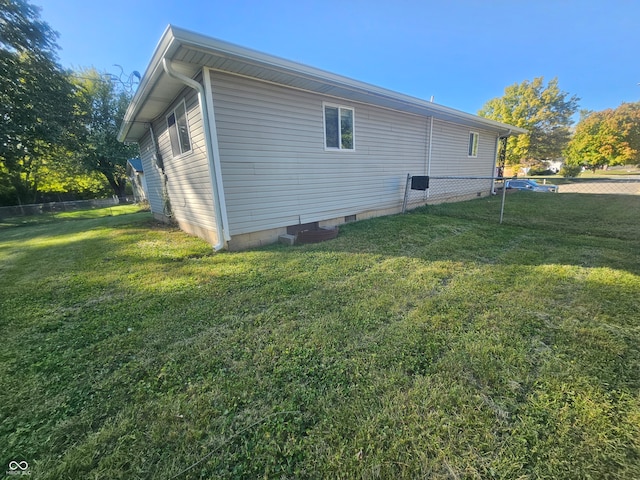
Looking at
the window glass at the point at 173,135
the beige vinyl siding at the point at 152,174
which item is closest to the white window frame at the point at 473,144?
the window glass at the point at 173,135

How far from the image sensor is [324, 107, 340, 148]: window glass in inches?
221

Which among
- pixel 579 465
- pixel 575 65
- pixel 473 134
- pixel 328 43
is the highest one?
pixel 575 65

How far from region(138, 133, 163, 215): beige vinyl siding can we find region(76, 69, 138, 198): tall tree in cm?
1393

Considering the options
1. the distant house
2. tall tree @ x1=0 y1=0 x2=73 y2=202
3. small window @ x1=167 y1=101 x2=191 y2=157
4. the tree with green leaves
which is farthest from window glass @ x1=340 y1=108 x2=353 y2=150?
the tree with green leaves

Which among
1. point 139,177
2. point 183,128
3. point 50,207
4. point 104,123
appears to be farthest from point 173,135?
point 104,123

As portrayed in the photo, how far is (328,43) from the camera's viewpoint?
9.20m

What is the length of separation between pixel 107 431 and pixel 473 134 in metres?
12.1

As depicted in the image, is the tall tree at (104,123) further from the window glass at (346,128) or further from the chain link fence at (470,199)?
the chain link fence at (470,199)

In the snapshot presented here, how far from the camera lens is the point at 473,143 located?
32.6 ft

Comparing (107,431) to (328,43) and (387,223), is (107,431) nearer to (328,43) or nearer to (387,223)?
(387,223)

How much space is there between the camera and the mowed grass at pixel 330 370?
125 cm

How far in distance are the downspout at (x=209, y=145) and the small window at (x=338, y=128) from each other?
2476 millimetres

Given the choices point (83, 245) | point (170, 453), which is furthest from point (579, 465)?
point (83, 245)

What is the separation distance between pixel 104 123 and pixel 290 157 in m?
24.4
